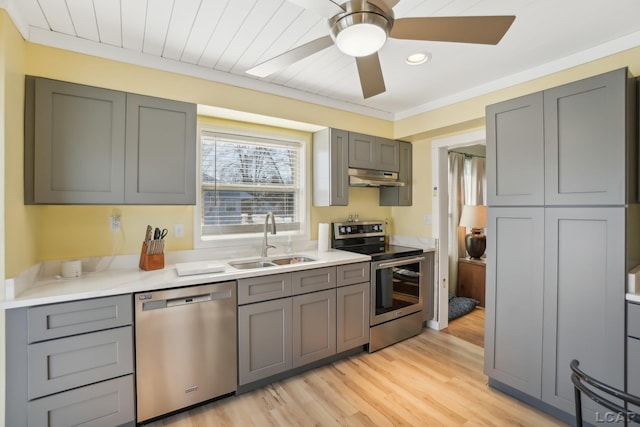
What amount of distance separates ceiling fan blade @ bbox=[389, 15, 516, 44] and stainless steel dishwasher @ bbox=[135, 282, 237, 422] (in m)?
1.85

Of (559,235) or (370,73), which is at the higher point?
(370,73)

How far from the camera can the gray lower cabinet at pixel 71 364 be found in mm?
1585

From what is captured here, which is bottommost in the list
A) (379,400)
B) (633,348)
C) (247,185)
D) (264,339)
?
(379,400)

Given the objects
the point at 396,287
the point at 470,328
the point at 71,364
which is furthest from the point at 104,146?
the point at 470,328

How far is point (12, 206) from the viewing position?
1.66 meters

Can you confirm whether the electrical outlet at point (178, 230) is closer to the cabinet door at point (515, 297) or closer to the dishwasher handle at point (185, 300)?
the dishwasher handle at point (185, 300)

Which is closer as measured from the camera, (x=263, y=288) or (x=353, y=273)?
(x=263, y=288)

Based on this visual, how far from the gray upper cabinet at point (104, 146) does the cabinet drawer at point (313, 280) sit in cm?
102

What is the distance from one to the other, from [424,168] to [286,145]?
5.37 feet

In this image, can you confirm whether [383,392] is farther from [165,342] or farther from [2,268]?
[2,268]

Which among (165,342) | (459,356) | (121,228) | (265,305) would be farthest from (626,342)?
(121,228)

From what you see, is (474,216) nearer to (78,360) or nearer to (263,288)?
(263,288)

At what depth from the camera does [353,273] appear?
2.80 meters

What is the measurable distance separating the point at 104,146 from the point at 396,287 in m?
2.75
